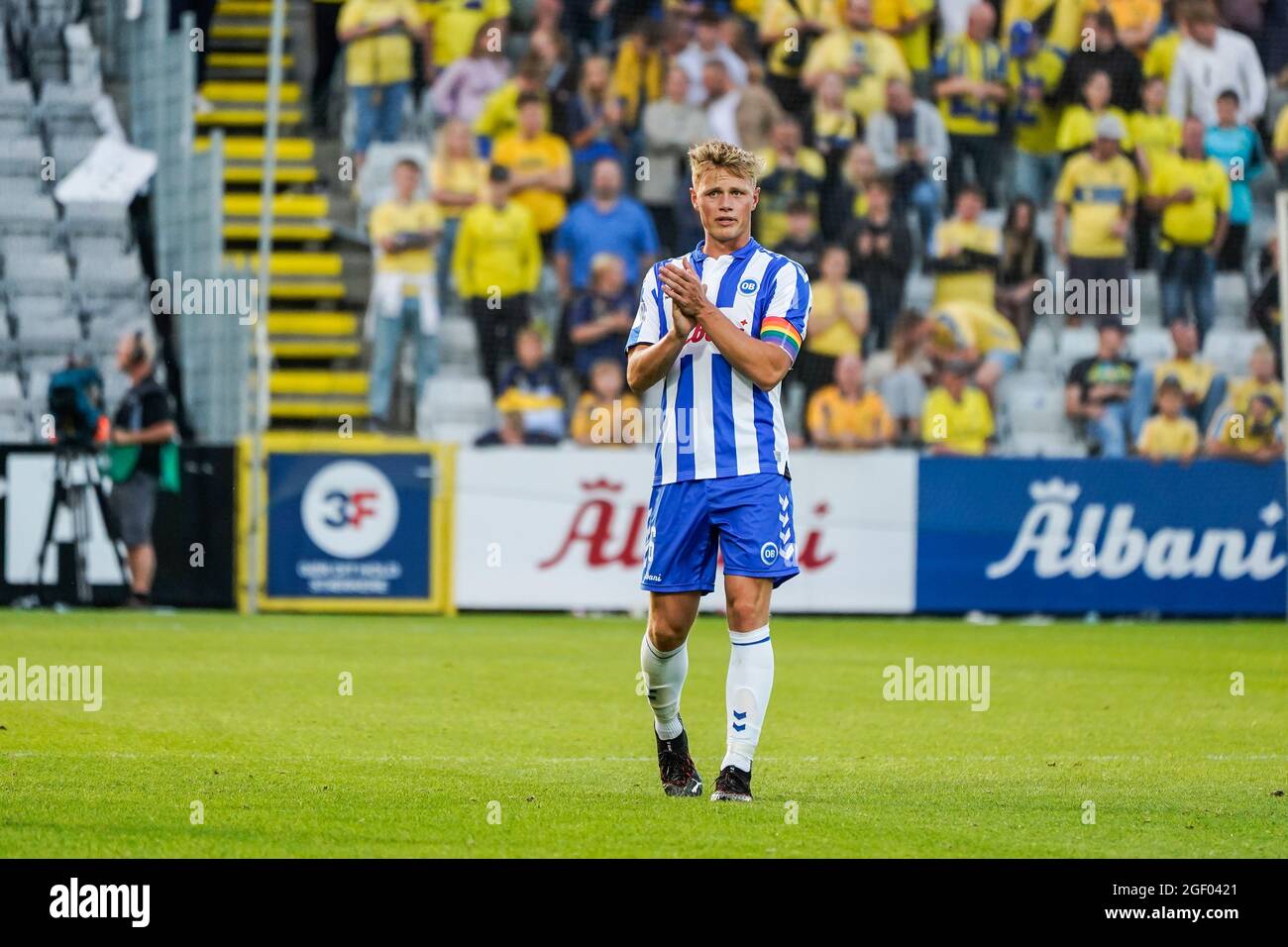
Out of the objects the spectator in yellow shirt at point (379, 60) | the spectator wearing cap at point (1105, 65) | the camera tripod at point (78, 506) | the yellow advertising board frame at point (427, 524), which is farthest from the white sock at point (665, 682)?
the spectator wearing cap at point (1105, 65)

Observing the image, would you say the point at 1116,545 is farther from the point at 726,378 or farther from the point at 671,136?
the point at 726,378

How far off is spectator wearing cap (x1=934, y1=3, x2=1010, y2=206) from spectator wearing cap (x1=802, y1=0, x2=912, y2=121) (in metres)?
0.43

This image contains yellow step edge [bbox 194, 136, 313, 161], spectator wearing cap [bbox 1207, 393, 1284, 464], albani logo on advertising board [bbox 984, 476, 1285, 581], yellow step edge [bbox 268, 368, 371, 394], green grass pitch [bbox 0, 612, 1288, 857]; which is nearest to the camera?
green grass pitch [bbox 0, 612, 1288, 857]

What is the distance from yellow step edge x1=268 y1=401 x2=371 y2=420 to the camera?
18531mm

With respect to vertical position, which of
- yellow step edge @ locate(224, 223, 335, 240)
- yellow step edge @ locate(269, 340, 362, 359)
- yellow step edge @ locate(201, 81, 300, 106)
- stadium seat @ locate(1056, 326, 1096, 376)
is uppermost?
yellow step edge @ locate(201, 81, 300, 106)

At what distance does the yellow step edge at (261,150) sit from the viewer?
20250mm

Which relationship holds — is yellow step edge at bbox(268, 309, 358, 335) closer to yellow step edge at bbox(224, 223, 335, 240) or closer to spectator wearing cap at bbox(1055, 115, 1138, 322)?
yellow step edge at bbox(224, 223, 335, 240)

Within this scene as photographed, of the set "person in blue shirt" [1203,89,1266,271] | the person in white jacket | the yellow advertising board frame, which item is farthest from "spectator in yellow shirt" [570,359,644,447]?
the person in white jacket

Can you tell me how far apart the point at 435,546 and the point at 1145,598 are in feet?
19.0

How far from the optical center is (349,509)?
658 inches

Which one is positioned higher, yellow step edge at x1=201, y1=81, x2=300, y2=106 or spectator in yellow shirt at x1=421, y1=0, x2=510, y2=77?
spectator in yellow shirt at x1=421, y1=0, x2=510, y2=77

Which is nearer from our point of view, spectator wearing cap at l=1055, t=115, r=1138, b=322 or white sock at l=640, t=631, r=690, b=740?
white sock at l=640, t=631, r=690, b=740

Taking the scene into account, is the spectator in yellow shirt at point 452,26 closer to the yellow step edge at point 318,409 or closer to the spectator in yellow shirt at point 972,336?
the yellow step edge at point 318,409
